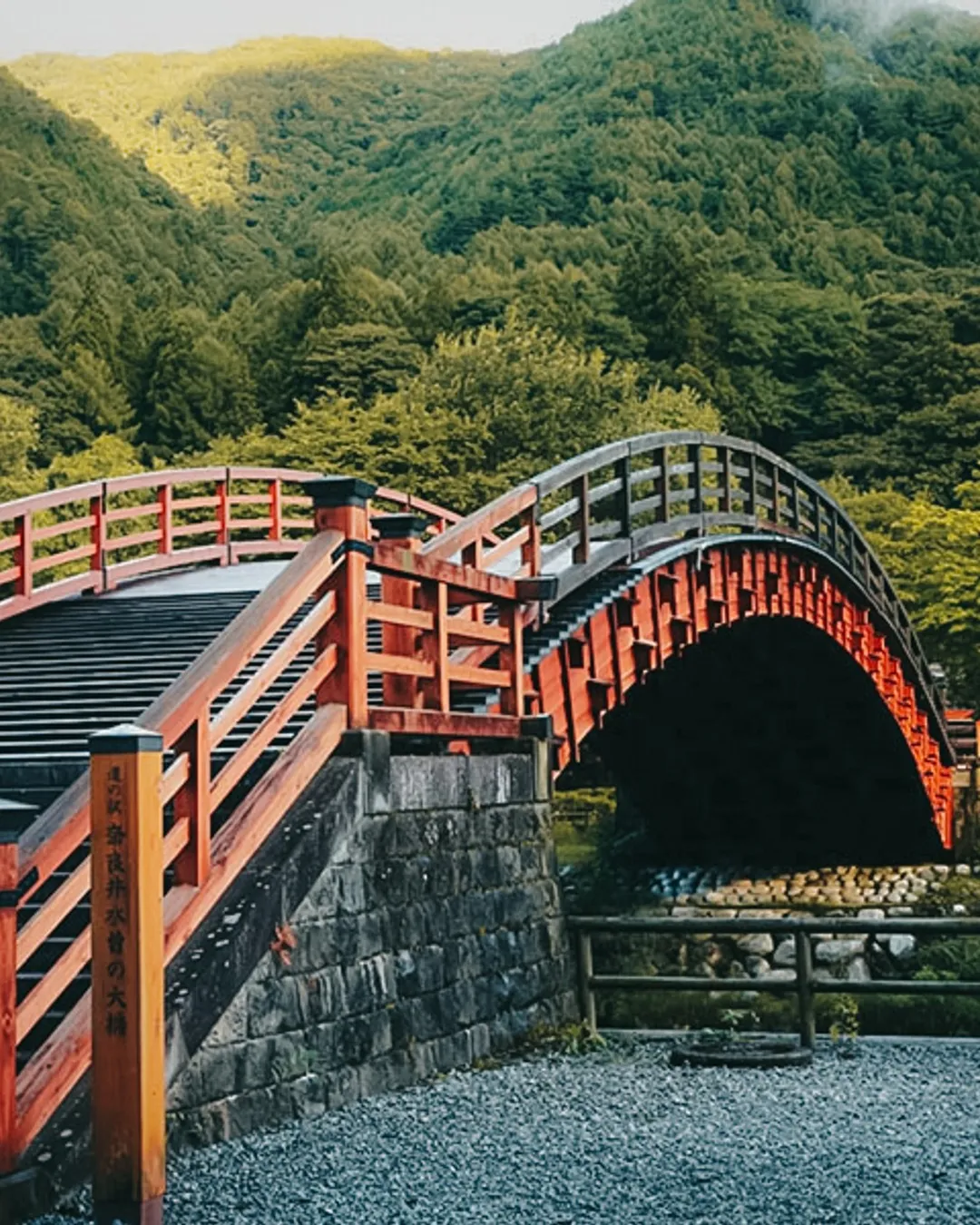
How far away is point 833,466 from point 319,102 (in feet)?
229

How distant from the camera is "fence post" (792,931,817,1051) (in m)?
11.1

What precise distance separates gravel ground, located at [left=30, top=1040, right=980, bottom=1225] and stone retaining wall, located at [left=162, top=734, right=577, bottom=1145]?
233 millimetres

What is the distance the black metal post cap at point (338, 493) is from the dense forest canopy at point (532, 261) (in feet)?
101

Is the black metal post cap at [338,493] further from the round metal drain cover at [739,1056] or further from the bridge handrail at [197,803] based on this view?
the round metal drain cover at [739,1056]

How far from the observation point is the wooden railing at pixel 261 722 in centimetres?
685

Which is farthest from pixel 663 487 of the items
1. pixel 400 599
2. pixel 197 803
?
pixel 197 803

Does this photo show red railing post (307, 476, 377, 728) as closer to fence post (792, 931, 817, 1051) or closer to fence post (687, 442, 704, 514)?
fence post (792, 931, 817, 1051)

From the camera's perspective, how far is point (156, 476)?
56.4 feet

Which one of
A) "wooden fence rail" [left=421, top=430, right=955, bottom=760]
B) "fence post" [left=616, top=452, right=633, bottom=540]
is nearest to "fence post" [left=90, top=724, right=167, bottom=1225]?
"wooden fence rail" [left=421, top=430, right=955, bottom=760]

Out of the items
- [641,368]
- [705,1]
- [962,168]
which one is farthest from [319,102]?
[641,368]

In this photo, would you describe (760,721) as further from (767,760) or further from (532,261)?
(532,261)

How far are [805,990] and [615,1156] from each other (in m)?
3.68

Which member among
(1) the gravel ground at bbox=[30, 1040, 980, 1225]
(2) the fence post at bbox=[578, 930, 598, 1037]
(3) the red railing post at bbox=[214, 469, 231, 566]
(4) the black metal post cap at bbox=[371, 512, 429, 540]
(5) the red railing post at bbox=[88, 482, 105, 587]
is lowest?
(1) the gravel ground at bbox=[30, 1040, 980, 1225]

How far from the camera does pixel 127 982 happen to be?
6289mm
